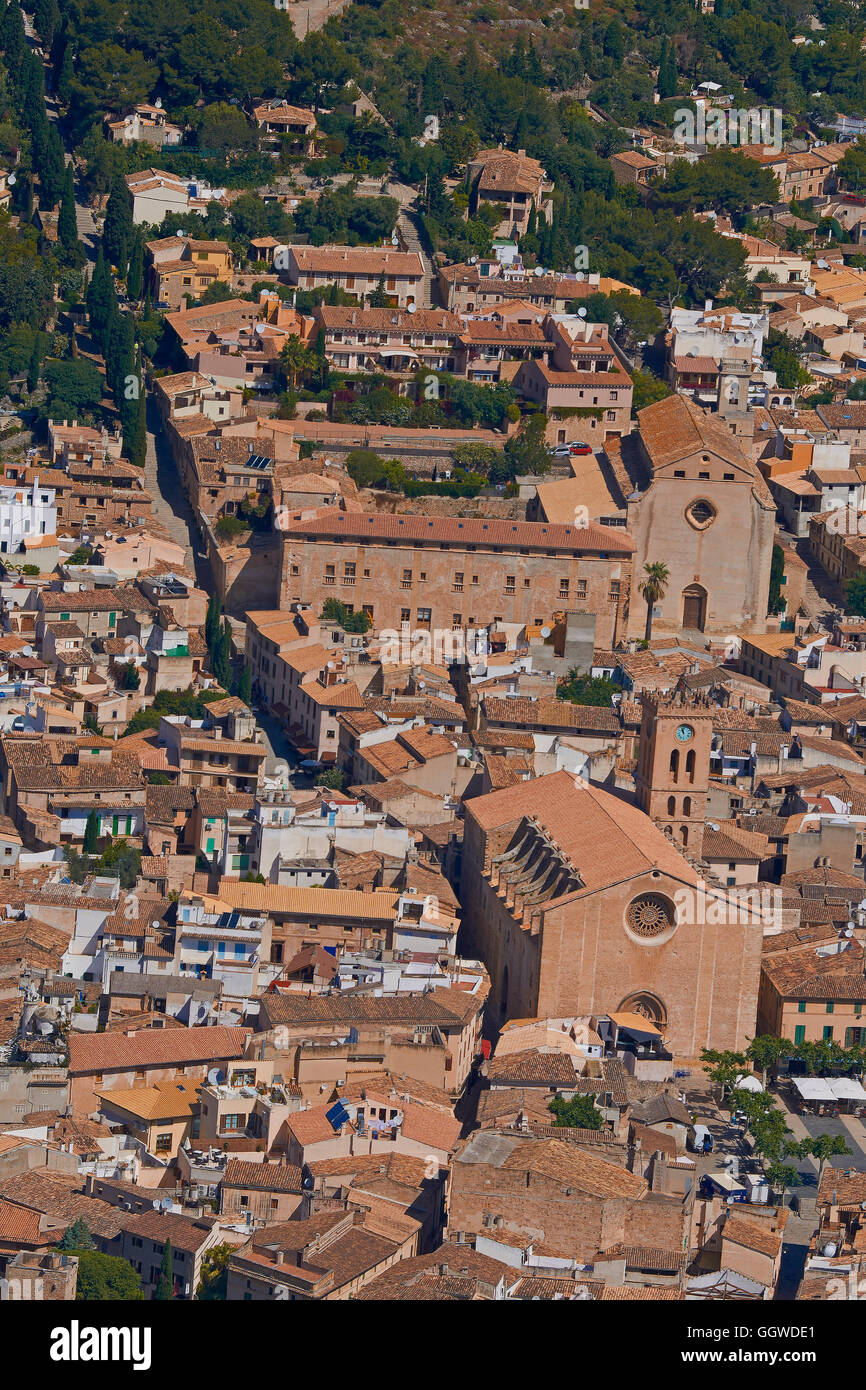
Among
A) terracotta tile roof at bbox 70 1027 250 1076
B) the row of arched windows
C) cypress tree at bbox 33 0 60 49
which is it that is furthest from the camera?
cypress tree at bbox 33 0 60 49

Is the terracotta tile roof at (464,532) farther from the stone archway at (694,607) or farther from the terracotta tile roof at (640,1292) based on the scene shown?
the terracotta tile roof at (640,1292)

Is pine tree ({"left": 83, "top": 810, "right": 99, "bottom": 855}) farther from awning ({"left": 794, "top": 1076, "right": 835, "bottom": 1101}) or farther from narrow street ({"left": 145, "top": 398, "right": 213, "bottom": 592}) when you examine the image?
narrow street ({"left": 145, "top": 398, "right": 213, "bottom": 592})

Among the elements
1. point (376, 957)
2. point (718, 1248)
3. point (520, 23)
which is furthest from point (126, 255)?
point (718, 1248)

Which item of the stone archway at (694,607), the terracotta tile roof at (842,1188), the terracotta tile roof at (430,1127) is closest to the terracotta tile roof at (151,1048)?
the terracotta tile roof at (430,1127)

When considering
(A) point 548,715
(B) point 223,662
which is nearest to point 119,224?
(B) point 223,662

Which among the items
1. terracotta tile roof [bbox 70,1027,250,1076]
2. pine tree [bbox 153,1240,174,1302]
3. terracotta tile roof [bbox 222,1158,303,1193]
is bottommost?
pine tree [bbox 153,1240,174,1302]

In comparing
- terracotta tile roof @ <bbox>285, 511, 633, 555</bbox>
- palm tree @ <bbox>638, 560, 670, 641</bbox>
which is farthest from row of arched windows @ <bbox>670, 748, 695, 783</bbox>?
palm tree @ <bbox>638, 560, 670, 641</bbox>

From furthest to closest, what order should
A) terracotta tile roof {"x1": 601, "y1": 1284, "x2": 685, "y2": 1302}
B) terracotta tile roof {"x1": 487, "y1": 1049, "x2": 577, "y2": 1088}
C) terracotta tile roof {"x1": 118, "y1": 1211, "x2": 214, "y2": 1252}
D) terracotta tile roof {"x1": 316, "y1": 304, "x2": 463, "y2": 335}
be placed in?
terracotta tile roof {"x1": 316, "y1": 304, "x2": 463, "y2": 335} < terracotta tile roof {"x1": 487, "y1": 1049, "x2": 577, "y2": 1088} < terracotta tile roof {"x1": 118, "y1": 1211, "x2": 214, "y2": 1252} < terracotta tile roof {"x1": 601, "y1": 1284, "x2": 685, "y2": 1302}

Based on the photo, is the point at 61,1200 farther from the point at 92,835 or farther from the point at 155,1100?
Result: the point at 92,835

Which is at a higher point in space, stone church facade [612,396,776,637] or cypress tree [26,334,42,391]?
cypress tree [26,334,42,391]
